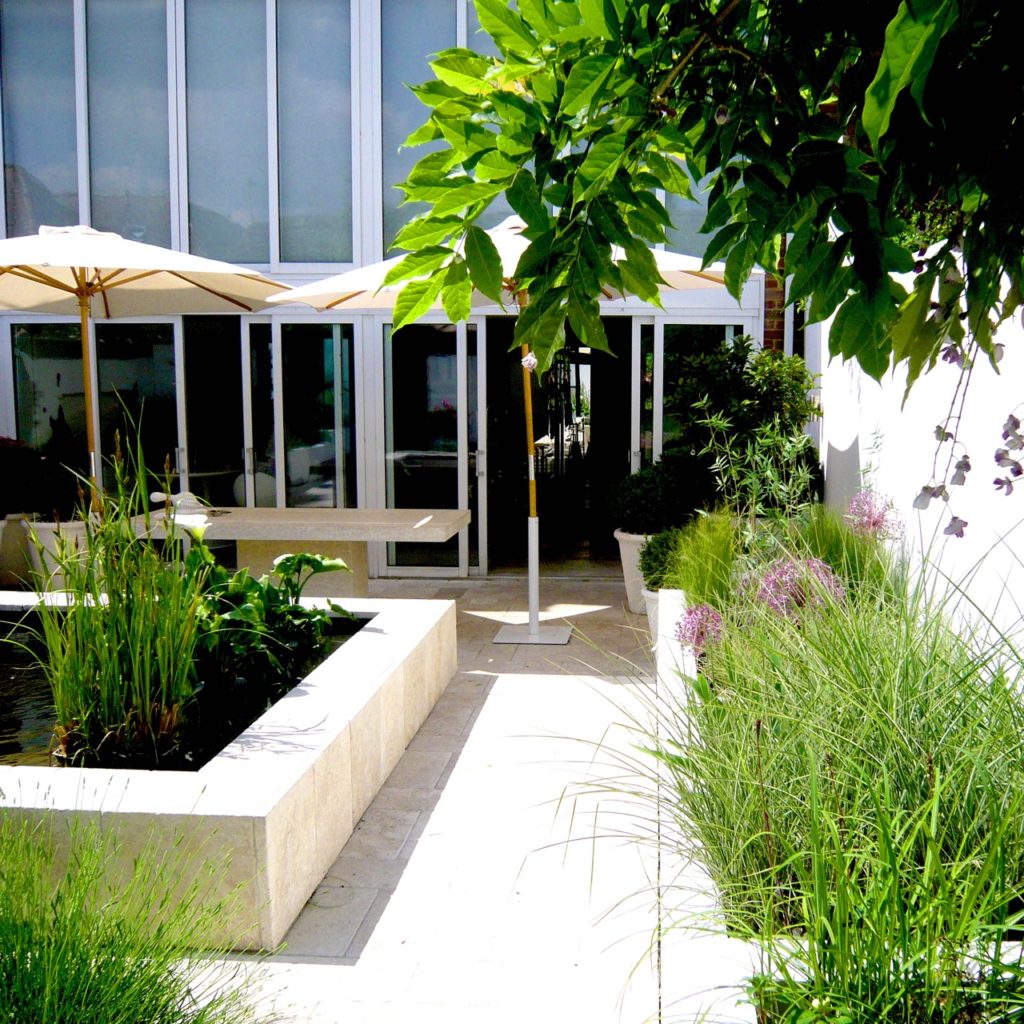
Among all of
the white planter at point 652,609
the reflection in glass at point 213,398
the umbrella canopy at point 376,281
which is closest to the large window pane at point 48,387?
the reflection in glass at point 213,398

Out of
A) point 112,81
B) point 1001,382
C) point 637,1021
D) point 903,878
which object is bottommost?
point 637,1021

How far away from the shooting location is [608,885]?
11.9 feet

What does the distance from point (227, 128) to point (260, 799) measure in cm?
893

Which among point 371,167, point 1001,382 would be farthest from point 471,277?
point 371,167

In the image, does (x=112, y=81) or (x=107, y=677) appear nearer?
(x=107, y=677)

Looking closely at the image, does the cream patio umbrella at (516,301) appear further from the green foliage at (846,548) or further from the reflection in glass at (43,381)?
the reflection in glass at (43,381)

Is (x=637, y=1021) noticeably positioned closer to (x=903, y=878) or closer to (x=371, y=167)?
(x=903, y=878)

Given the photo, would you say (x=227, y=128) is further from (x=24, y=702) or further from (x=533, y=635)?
(x=24, y=702)

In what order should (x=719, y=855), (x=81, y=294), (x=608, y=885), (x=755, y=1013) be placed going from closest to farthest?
(x=755, y=1013) → (x=719, y=855) → (x=608, y=885) → (x=81, y=294)

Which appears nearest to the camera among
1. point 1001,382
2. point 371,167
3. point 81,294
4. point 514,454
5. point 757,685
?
point 757,685

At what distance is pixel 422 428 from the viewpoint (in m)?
10.8

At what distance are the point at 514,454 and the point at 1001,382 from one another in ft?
30.0

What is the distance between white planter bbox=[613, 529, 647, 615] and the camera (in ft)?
28.3

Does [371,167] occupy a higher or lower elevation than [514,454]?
higher
